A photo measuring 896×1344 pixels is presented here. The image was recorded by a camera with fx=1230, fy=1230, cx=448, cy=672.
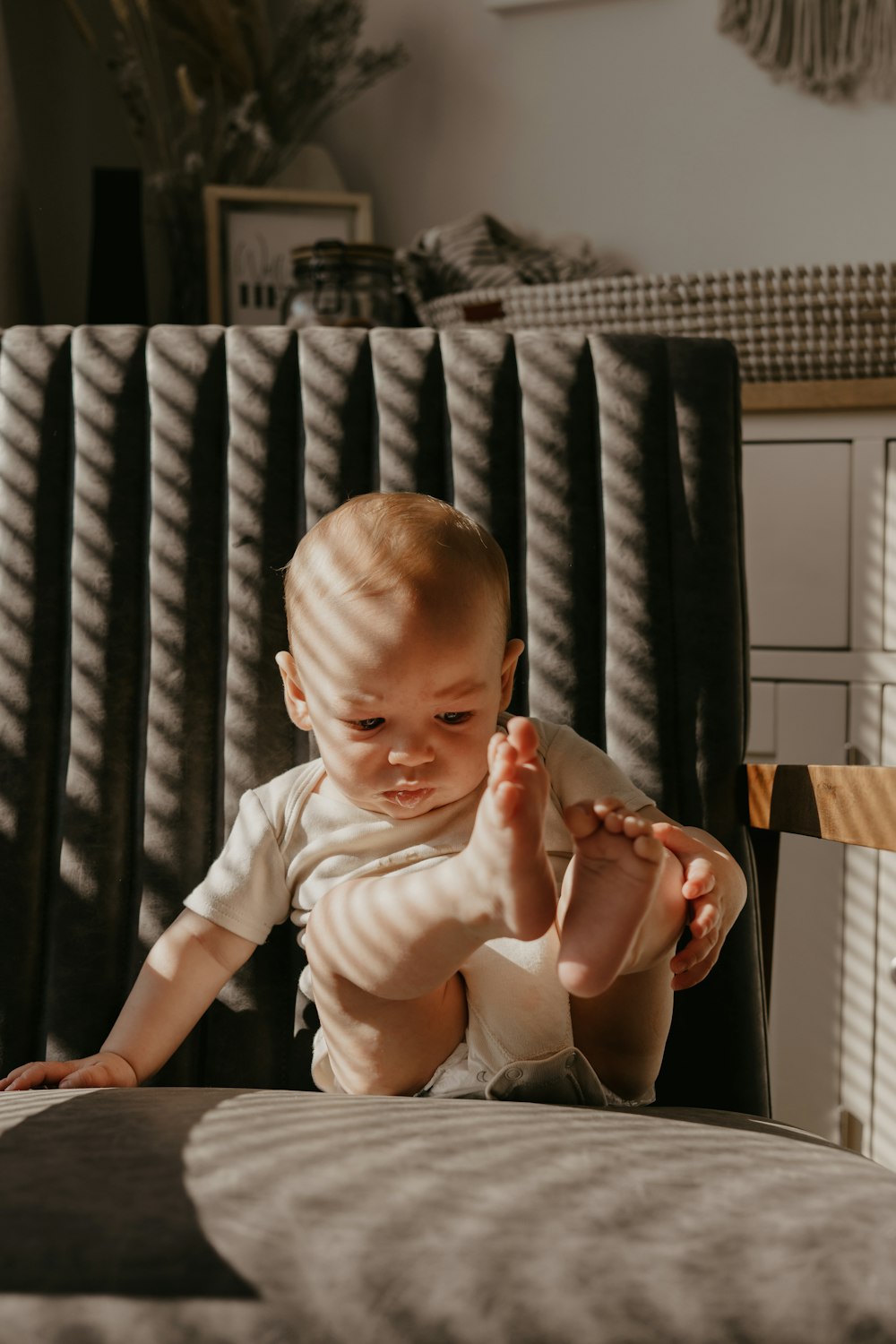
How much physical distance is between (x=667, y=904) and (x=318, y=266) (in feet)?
3.02

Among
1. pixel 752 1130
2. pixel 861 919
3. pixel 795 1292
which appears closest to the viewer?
pixel 795 1292

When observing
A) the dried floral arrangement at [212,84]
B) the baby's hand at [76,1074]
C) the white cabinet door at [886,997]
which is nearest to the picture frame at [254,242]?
the dried floral arrangement at [212,84]

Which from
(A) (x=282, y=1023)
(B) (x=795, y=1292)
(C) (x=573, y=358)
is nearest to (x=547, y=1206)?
(B) (x=795, y=1292)

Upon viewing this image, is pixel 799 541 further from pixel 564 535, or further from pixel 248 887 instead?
pixel 248 887

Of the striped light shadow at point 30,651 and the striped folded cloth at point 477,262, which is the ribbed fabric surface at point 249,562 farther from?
the striped folded cloth at point 477,262

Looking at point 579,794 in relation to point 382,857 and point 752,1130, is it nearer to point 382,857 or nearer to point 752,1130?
point 382,857

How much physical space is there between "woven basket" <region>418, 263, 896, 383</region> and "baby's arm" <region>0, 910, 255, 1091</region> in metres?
0.74

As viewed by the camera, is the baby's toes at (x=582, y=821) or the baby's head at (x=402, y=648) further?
the baby's head at (x=402, y=648)

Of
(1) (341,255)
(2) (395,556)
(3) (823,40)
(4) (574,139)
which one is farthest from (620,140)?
(2) (395,556)

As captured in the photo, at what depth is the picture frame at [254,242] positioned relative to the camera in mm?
1519

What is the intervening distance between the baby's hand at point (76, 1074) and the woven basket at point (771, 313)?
84 centimetres

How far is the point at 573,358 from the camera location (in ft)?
3.34

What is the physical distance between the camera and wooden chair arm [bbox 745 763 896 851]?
0.79 metres

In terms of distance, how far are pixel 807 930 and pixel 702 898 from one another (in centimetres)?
61
